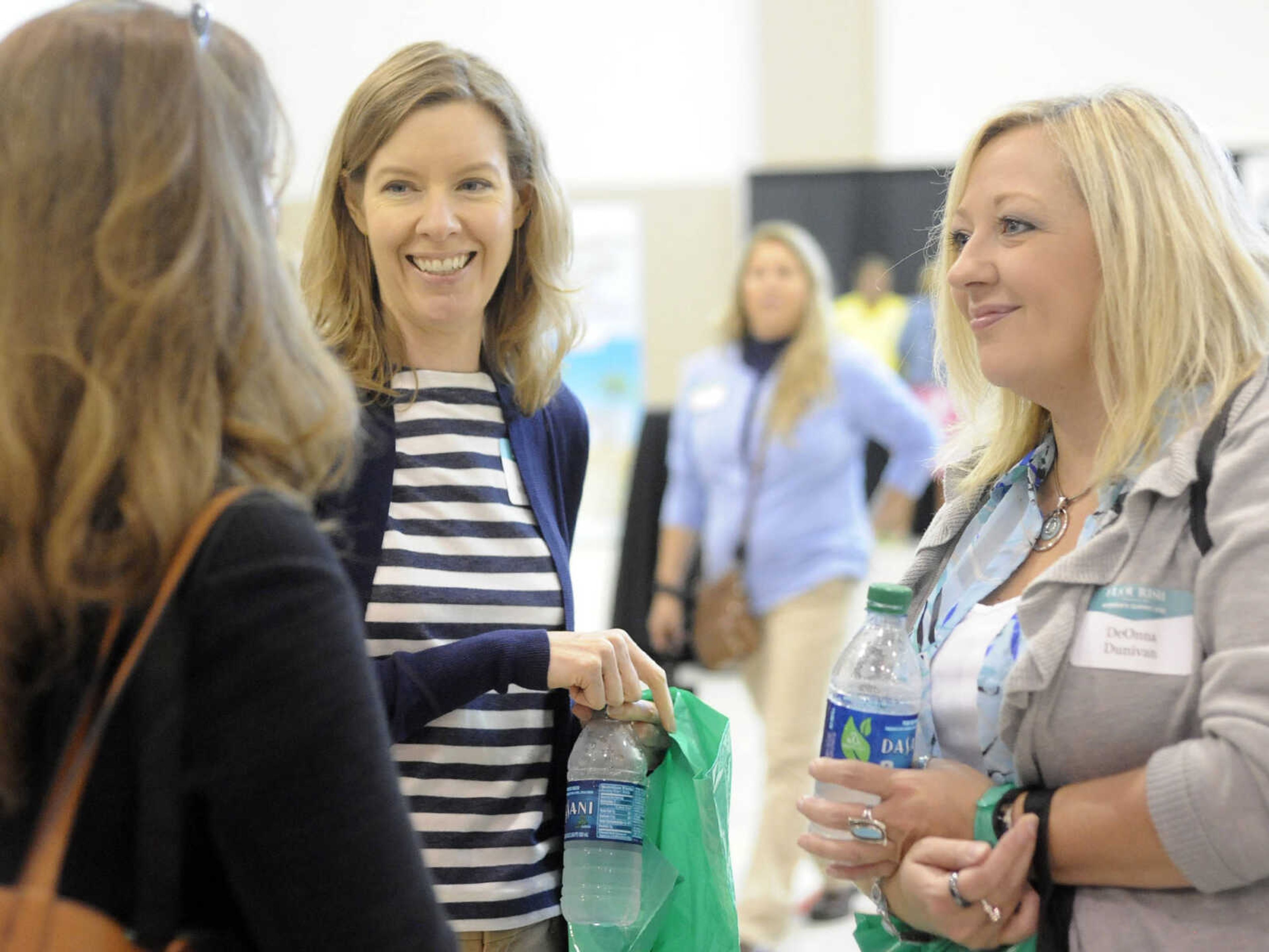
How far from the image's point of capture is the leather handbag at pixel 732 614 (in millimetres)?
3943

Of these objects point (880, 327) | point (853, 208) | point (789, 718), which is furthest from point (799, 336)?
point (853, 208)

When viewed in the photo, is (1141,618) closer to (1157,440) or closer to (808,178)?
(1157,440)

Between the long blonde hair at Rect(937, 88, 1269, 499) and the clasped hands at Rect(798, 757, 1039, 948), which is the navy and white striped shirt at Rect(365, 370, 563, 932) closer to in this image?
the clasped hands at Rect(798, 757, 1039, 948)

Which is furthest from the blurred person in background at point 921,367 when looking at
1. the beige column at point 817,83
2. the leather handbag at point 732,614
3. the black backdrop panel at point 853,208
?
the leather handbag at point 732,614

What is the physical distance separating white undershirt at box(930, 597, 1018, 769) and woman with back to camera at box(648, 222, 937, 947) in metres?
2.32

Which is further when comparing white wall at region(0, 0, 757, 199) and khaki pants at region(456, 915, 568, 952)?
white wall at region(0, 0, 757, 199)

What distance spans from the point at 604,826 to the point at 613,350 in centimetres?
732

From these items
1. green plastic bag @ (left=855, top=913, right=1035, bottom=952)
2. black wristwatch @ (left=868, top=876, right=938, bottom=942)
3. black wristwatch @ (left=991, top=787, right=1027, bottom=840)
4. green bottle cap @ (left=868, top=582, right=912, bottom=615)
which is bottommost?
green plastic bag @ (left=855, top=913, right=1035, bottom=952)

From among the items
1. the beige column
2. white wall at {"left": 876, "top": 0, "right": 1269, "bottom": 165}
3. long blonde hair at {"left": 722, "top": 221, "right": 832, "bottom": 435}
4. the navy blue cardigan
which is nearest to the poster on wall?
the beige column

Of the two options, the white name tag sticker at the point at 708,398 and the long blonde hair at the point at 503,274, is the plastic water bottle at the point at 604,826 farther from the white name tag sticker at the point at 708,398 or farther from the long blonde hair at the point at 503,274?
the white name tag sticker at the point at 708,398

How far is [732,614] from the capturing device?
12.9 ft

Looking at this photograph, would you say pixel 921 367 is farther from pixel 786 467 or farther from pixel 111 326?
pixel 111 326

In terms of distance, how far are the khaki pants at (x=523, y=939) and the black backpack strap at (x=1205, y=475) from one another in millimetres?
940

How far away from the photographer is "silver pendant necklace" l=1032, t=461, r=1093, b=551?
155cm
